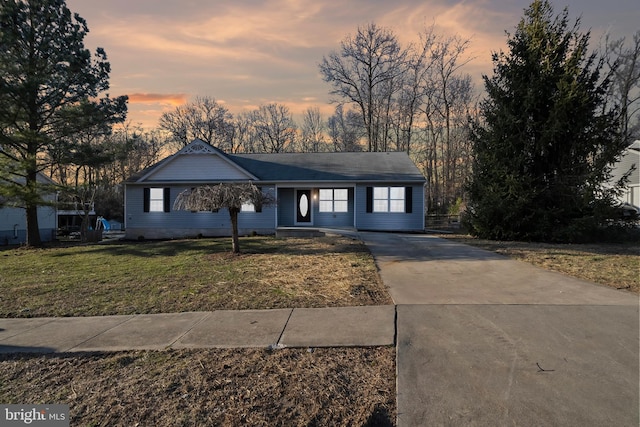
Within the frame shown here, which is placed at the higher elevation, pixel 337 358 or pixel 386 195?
pixel 386 195

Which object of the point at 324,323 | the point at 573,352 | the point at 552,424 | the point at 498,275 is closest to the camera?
the point at 552,424

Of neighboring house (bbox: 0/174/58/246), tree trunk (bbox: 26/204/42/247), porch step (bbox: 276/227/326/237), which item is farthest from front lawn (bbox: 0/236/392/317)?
neighboring house (bbox: 0/174/58/246)

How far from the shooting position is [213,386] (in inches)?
119

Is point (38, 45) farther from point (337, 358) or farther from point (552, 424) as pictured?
point (552, 424)

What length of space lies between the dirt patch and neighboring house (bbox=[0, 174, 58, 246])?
66.8 ft

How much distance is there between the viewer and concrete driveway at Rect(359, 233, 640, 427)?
263 centimetres

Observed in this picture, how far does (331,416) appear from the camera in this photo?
8.61 feet

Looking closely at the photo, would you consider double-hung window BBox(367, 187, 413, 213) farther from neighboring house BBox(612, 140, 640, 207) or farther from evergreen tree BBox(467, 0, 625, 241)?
neighboring house BBox(612, 140, 640, 207)

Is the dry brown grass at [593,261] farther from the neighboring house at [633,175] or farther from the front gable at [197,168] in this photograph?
the neighboring house at [633,175]

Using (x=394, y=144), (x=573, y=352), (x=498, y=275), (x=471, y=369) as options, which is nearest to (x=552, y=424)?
(x=471, y=369)

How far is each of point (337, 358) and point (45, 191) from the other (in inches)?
692

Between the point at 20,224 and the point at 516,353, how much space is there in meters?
27.2

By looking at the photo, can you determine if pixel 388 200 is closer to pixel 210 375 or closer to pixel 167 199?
pixel 167 199

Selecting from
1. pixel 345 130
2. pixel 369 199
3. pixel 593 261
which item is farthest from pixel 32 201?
pixel 345 130
